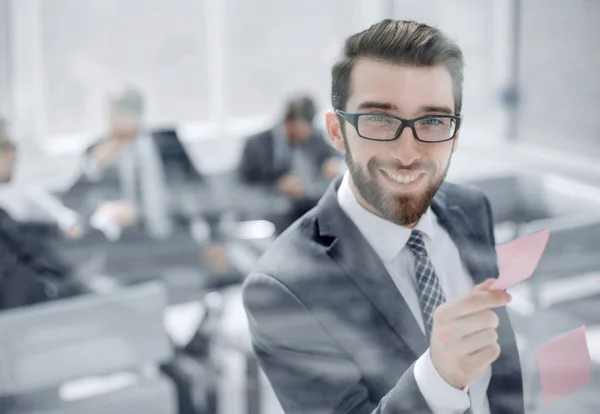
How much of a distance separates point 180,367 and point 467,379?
1.17m

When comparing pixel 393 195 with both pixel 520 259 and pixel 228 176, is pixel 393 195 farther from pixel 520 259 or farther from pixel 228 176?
pixel 228 176

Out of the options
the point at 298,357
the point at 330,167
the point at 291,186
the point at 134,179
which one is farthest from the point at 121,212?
the point at 298,357

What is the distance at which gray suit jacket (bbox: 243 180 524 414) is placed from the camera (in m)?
0.53

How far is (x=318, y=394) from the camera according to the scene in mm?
549

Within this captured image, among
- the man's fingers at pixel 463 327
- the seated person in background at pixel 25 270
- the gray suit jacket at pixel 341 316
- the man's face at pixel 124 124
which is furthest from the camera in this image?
the man's face at pixel 124 124

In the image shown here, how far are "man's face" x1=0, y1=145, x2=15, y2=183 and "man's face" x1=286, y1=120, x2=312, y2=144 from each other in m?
0.36

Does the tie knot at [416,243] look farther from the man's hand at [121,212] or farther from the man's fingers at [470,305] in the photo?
the man's hand at [121,212]

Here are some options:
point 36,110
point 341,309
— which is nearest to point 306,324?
point 341,309

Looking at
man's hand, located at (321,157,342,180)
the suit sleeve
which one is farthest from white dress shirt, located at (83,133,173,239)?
the suit sleeve

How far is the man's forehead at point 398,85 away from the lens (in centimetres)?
48

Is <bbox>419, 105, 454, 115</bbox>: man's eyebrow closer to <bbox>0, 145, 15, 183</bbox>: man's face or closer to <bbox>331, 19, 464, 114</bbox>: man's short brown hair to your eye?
<bbox>331, 19, 464, 114</bbox>: man's short brown hair

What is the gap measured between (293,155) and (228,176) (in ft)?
1.59

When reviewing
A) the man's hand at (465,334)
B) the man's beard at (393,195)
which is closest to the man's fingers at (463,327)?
the man's hand at (465,334)

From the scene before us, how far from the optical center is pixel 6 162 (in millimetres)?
970
